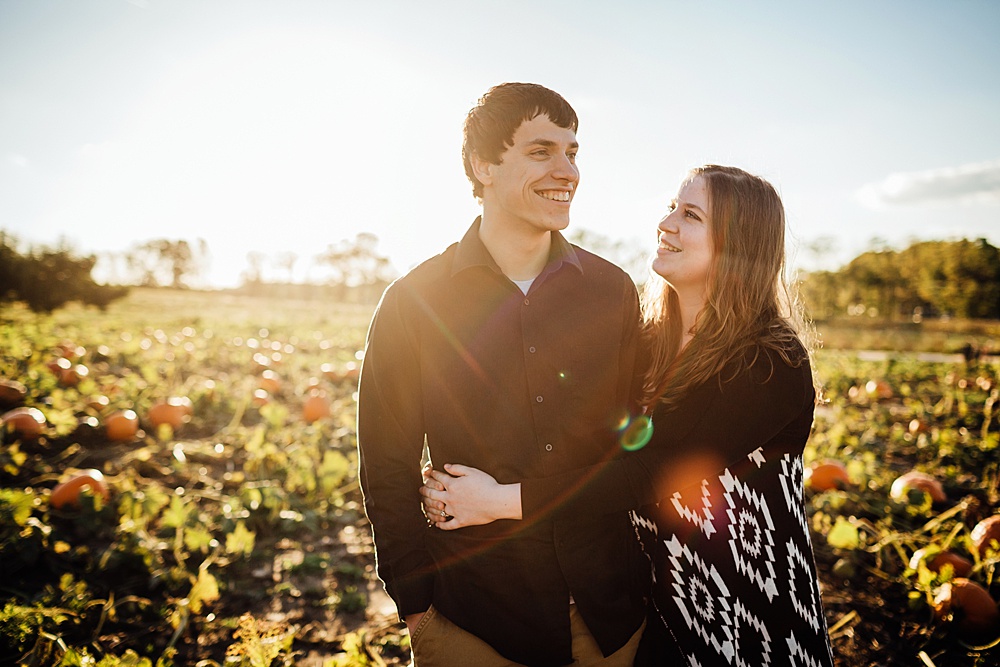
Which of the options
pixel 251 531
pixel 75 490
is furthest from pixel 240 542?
pixel 75 490

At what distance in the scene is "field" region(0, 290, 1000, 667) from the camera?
2986 millimetres

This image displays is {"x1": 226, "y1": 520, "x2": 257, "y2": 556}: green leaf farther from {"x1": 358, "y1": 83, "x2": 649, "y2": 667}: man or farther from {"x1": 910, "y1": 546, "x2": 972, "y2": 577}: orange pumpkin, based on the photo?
{"x1": 910, "y1": 546, "x2": 972, "y2": 577}: orange pumpkin

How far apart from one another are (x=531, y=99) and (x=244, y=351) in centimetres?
1083

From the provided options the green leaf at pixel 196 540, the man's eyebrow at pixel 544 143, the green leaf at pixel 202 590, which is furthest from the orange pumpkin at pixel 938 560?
the green leaf at pixel 196 540

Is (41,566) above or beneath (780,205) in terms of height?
beneath

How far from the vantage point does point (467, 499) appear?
1950mm

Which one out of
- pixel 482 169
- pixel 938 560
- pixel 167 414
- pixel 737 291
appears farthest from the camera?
pixel 167 414

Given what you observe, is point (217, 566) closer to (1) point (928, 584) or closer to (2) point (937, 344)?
(1) point (928, 584)

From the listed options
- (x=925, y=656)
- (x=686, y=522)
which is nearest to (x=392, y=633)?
(x=686, y=522)

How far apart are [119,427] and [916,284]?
223 feet

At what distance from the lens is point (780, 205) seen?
2.37m

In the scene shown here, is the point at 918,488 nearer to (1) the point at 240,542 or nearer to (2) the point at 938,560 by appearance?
(2) the point at 938,560

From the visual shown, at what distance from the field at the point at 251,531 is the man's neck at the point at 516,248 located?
1.84 m

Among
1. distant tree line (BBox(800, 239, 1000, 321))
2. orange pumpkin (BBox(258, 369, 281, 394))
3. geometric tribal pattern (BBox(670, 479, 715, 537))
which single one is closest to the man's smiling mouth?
geometric tribal pattern (BBox(670, 479, 715, 537))
